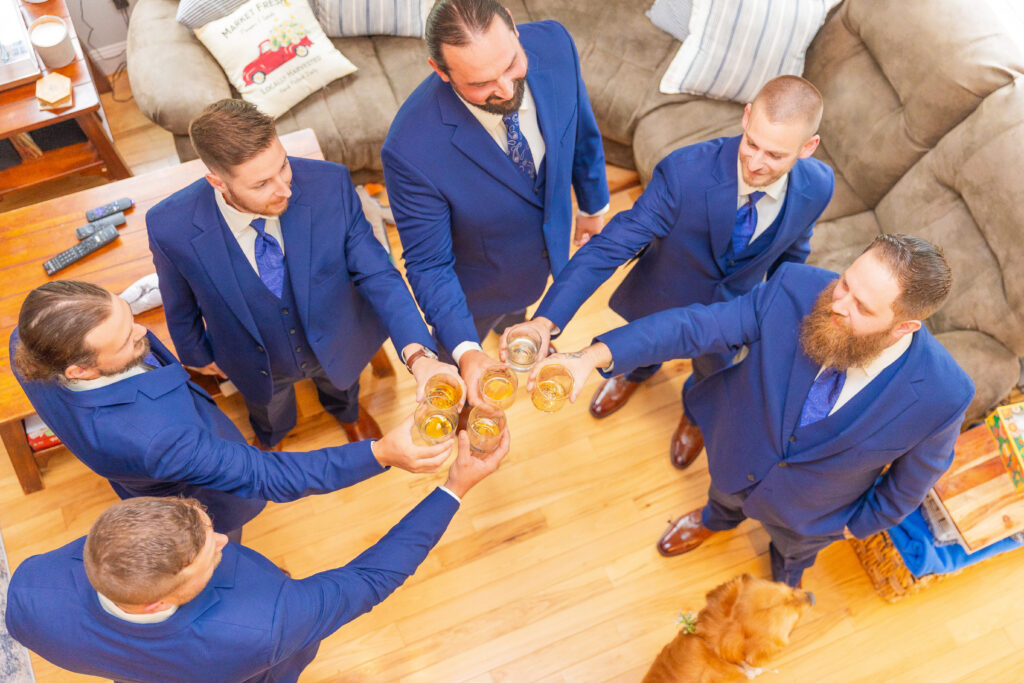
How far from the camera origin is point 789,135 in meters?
2.12

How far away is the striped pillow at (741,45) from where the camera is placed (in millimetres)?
3264

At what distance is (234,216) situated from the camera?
2.15 metres

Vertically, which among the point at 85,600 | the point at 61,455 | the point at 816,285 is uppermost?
the point at 816,285

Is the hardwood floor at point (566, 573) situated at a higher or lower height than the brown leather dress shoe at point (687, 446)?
lower

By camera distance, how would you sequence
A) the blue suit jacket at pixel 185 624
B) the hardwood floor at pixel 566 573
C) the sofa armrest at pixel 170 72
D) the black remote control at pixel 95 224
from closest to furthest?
the blue suit jacket at pixel 185 624
the hardwood floor at pixel 566 573
the black remote control at pixel 95 224
the sofa armrest at pixel 170 72

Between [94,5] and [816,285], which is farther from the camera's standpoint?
[94,5]

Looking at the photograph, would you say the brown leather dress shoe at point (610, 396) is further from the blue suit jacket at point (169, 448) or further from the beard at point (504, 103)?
the beard at point (504, 103)

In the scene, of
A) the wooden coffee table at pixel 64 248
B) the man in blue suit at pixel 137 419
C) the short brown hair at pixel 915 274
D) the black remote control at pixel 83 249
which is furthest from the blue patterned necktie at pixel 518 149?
the black remote control at pixel 83 249

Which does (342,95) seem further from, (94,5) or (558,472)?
(558,472)

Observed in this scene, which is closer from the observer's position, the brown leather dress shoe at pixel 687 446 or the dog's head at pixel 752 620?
the dog's head at pixel 752 620

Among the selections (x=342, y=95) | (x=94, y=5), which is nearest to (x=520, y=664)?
(x=342, y=95)

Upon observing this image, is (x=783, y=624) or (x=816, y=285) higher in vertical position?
(x=816, y=285)

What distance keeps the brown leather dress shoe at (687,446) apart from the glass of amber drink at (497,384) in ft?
4.08

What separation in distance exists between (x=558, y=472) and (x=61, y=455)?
2131 millimetres
